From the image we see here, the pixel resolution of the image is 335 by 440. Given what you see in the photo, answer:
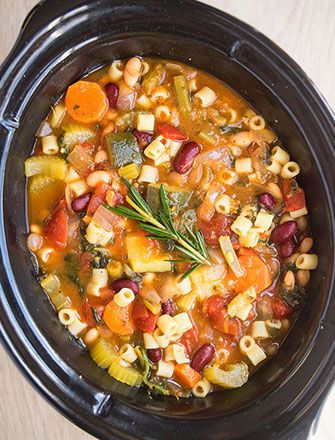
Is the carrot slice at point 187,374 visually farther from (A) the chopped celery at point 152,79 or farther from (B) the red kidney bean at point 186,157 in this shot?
(A) the chopped celery at point 152,79

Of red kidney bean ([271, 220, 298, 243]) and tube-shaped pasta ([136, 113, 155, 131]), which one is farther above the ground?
tube-shaped pasta ([136, 113, 155, 131])

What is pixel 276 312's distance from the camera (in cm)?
402

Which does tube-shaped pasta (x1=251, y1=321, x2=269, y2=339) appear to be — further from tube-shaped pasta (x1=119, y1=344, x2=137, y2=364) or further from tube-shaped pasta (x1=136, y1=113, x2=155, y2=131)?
tube-shaped pasta (x1=136, y1=113, x2=155, y2=131)

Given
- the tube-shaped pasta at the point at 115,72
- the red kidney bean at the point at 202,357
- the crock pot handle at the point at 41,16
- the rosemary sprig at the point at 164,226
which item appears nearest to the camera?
the crock pot handle at the point at 41,16

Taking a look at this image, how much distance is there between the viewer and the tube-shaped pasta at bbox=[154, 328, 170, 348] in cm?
396

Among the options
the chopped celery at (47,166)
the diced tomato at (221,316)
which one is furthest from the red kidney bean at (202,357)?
the chopped celery at (47,166)

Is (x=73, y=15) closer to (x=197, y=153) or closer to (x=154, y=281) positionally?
(x=197, y=153)

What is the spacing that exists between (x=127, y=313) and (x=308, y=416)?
1046 millimetres

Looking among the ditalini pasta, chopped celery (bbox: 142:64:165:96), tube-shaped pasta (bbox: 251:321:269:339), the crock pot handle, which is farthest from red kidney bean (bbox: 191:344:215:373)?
the crock pot handle

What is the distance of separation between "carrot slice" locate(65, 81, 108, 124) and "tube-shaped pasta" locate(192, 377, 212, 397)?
149cm

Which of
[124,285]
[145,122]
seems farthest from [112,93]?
[124,285]

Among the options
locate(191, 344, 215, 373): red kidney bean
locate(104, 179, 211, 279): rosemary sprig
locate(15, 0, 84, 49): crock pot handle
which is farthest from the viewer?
locate(191, 344, 215, 373): red kidney bean

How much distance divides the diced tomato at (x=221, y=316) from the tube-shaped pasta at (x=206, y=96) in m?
1.01

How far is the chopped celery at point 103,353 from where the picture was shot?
3.98 m
